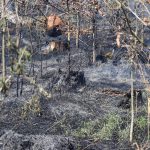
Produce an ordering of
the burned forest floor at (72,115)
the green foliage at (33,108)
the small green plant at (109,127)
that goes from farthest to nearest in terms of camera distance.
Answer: the green foliage at (33,108)
the small green plant at (109,127)
the burned forest floor at (72,115)

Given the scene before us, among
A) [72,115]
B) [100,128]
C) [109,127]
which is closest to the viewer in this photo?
[109,127]

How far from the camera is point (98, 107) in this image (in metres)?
11.7

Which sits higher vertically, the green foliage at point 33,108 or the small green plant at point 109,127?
the green foliage at point 33,108

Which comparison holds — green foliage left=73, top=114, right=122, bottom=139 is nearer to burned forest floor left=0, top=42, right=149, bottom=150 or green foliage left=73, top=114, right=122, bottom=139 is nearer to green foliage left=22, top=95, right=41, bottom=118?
burned forest floor left=0, top=42, right=149, bottom=150

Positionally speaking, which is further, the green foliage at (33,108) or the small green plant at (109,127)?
the green foliage at (33,108)

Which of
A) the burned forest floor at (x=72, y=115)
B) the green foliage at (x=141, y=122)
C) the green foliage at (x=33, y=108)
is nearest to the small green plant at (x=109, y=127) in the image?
the burned forest floor at (x=72, y=115)

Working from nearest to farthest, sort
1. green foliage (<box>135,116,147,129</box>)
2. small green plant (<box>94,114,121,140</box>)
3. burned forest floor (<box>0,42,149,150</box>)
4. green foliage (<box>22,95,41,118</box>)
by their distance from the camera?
1. burned forest floor (<box>0,42,149,150</box>)
2. small green plant (<box>94,114,121,140</box>)
3. green foliage (<box>135,116,147,129</box>)
4. green foliage (<box>22,95,41,118</box>)

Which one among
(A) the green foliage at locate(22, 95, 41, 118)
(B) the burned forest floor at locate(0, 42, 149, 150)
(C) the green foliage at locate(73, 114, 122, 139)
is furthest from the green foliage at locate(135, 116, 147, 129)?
(A) the green foliage at locate(22, 95, 41, 118)

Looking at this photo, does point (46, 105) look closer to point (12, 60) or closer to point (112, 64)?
point (112, 64)

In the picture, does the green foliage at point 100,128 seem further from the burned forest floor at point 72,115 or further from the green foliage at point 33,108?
the green foliage at point 33,108

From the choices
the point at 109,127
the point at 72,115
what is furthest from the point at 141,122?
the point at 72,115

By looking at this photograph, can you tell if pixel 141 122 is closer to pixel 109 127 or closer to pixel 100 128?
pixel 109 127

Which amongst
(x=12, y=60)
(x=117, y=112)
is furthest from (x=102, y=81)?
(x=12, y=60)

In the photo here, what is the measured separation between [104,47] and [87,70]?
278 centimetres
